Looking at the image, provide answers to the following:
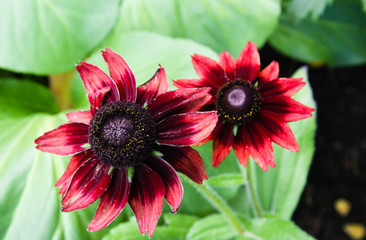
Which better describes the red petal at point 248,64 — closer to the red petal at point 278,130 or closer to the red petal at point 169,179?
the red petal at point 278,130

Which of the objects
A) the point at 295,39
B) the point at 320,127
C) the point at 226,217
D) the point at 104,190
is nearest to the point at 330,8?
the point at 295,39

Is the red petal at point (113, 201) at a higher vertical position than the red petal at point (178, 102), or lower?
lower

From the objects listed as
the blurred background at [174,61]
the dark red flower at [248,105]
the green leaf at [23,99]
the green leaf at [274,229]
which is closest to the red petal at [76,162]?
the dark red flower at [248,105]

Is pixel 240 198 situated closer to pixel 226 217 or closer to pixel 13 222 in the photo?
pixel 226 217

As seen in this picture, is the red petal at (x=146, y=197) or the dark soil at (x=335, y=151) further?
the dark soil at (x=335, y=151)

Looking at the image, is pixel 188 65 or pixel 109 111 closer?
pixel 109 111

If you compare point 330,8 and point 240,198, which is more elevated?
point 330,8

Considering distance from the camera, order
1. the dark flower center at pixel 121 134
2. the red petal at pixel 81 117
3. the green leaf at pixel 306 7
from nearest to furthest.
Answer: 1. the dark flower center at pixel 121 134
2. the red petal at pixel 81 117
3. the green leaf at pixel 306 7

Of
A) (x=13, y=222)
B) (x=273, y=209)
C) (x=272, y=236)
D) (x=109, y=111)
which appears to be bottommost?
(x=13, y=222)
